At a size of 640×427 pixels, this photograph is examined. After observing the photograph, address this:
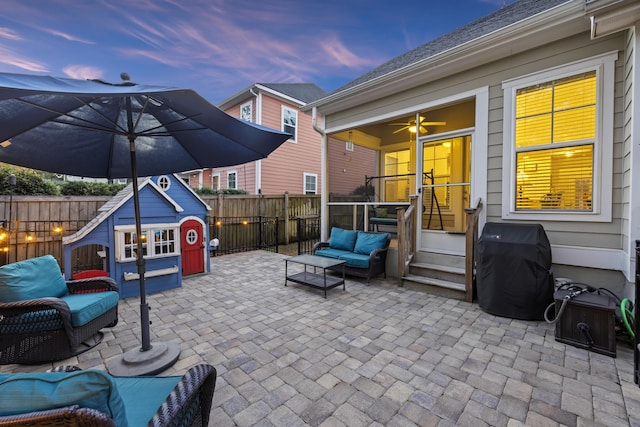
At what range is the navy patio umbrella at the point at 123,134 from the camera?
1.71 m

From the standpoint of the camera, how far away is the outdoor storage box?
8.72 feet

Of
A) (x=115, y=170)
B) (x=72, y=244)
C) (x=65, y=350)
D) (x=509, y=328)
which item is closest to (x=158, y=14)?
(x=115, y=170)

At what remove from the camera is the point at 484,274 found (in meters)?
3.69

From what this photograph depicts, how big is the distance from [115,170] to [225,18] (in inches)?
257

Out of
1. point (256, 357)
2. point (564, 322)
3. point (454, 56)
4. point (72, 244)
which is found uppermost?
point (454, 56)

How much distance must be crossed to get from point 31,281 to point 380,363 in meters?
3.52

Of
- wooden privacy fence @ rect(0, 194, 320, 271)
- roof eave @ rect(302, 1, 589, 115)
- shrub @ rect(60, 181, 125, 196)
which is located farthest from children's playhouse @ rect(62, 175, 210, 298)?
roof eave @ rect(302, 1, 589, 115)

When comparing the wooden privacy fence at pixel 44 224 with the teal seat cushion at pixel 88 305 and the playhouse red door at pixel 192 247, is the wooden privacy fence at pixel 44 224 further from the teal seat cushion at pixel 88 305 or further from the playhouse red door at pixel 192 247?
the teal seat cushion at pixel 88 305

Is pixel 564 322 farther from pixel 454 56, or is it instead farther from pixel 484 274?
pixel 454 56

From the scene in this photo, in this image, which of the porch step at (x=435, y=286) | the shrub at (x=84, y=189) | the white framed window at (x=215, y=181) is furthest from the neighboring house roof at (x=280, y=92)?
the porch step at (x=435, y=286)

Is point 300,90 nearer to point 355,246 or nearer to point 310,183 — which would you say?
point 310,183

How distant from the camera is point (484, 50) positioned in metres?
4.12

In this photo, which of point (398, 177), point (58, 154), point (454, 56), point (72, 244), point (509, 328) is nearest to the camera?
point (58, 154)

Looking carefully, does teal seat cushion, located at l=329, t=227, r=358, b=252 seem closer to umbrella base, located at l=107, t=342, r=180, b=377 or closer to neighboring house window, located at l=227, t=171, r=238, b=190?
umbrella base, located at l=107, t=342, r=180, b=377
